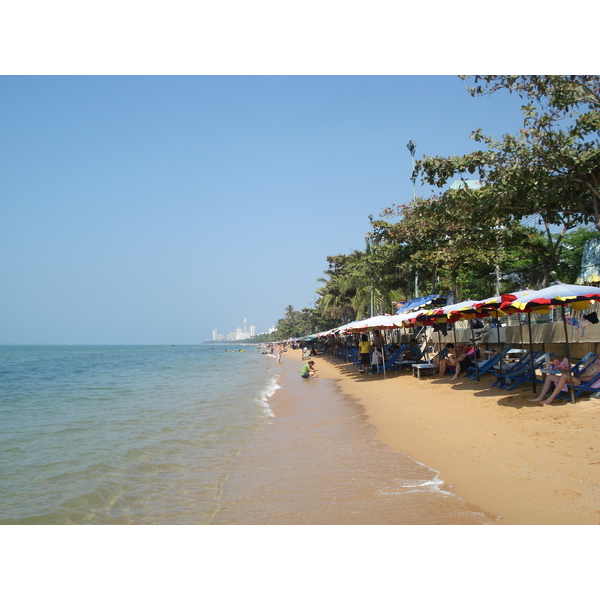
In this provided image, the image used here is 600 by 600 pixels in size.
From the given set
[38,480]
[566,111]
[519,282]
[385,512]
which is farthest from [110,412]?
[519,282]

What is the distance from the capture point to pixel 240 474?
5996mm

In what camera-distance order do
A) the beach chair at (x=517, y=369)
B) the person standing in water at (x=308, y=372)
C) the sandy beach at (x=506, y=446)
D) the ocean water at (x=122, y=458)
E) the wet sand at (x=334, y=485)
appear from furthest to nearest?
the person standing in water at (x=308, y=372)
the beach chair at (x=517, y=369)
the ocean water at (x=122, y=458)
the wet sand at (x=334, y=485)
the sandy beach at (x=506, y=446)

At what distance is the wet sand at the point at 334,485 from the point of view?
409cm

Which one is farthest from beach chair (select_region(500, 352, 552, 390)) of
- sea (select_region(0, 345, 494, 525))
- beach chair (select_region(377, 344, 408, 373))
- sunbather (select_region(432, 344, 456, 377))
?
beach chair (select_region(377, 344, 408, 373))

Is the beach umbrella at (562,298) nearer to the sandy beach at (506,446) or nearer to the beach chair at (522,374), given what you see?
the sandy beach at (506,446)

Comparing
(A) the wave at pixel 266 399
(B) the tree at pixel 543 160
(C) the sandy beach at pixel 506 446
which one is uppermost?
(B) the tree at pixel 543 160

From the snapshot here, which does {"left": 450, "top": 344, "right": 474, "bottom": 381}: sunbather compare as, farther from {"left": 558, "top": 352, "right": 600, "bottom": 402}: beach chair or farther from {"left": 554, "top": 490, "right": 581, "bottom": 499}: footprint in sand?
{"left": 554, "top": 490, "right": 581, "bottom": 499}: footprint in sand

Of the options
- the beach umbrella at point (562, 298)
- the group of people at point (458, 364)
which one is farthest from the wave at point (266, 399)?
the beach umbrella at point (562, 298)

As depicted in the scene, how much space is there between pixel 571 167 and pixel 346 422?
20.1 feet

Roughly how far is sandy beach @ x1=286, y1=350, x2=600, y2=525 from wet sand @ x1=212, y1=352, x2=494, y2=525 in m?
0.24

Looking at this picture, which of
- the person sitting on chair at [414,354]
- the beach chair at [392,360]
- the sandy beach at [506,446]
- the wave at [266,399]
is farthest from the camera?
the beach chair at [392,360]

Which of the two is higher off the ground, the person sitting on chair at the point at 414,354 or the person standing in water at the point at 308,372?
the person sitting on chair at the point at 414,354

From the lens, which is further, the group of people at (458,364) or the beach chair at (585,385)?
the group of people at (458,364)

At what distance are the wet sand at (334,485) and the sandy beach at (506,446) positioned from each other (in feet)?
0.78
